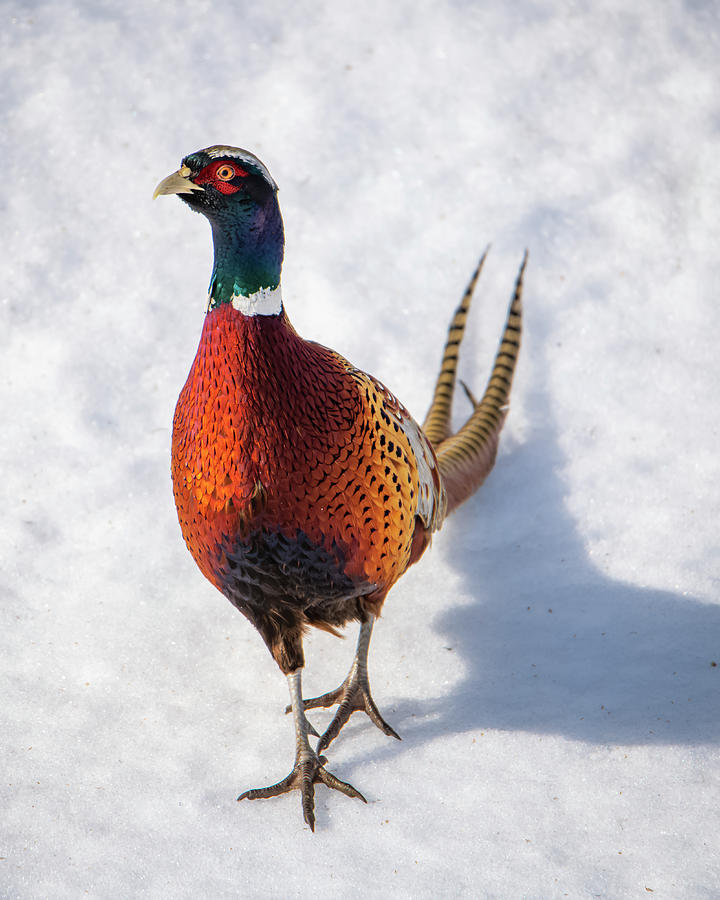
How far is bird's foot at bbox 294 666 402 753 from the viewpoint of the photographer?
2697 mm

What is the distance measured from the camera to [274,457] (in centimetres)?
214

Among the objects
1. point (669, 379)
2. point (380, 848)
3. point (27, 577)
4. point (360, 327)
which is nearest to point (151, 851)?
point (380, 848)

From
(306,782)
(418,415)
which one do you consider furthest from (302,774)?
(418,415)

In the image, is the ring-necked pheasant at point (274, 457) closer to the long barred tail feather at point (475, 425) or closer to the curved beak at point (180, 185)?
the curved beak at point (180, 185)

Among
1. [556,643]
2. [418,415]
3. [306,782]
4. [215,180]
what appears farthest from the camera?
[418,415]

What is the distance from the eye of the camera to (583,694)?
2.79 meters

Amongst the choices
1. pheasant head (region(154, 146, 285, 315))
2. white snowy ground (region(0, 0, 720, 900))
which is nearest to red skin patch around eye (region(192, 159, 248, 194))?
pheasant head (region(154, 146, 285, 315))

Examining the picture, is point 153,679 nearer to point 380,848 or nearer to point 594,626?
point 380,848

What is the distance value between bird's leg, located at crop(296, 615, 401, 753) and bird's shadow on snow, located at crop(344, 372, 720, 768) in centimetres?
8

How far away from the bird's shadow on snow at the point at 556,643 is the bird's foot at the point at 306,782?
204 mm

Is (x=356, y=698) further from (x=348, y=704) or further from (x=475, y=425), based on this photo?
(x=475, y=425)

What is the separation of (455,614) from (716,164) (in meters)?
2.29

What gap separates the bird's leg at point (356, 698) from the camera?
2707 millimetres

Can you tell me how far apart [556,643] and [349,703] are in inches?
25.9
